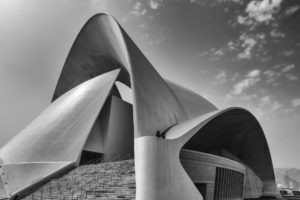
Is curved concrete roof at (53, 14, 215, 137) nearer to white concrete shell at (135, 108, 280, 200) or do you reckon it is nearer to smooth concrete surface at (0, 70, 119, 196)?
white concrete shell at (135, 108, 280, 200)

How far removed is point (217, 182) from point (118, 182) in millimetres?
4967

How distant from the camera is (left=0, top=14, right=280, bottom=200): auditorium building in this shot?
7.71 metres

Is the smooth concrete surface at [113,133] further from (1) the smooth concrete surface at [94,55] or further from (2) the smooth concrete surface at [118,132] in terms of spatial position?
(1) the smooth concrete surface at [94,55]

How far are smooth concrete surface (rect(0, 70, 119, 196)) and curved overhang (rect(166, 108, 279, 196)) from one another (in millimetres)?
6321

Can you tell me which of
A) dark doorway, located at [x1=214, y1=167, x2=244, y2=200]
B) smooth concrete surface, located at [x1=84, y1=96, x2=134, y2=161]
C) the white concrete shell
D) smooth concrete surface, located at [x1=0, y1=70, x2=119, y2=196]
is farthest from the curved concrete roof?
dark doorway, located at [x1=214, y1=167, x2=244, y2=200]

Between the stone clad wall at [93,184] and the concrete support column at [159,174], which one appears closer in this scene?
the concrete support column at [159,174]

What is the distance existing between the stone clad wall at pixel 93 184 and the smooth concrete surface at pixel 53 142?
4.03ft

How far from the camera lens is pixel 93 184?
9.43 metres

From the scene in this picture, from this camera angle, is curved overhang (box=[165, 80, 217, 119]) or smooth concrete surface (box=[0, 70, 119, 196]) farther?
curved overhang (box=[165, 80, 217, 119])

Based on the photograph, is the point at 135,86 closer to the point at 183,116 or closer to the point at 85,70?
the point at 183,116

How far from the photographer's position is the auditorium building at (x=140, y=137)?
771cm

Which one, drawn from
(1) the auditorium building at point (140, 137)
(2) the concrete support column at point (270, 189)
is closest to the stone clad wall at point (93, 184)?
(1) the auditorium building at point (140, 137)

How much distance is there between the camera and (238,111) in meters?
13.5

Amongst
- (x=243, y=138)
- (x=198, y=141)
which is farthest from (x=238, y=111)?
(x=243, y=138)
